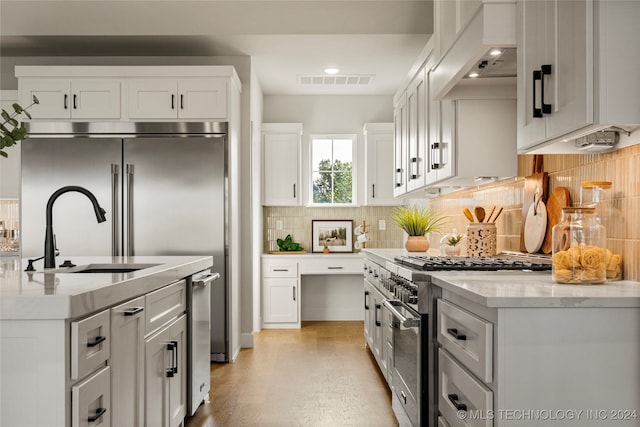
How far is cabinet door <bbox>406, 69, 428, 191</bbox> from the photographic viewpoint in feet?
12.3

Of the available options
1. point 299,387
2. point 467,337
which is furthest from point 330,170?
point 467,337

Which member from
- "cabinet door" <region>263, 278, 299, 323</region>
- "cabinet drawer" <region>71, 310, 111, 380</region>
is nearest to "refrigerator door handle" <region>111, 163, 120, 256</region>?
"cabinet door" <region>263, 278, 299, 323</region>

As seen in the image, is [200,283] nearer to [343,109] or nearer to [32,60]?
[32,60]

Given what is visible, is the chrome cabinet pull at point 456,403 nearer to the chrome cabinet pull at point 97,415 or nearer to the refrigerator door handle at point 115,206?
the chrome cabinet pull at point 97,415

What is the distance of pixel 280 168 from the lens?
630 centimetres

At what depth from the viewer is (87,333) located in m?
1.60

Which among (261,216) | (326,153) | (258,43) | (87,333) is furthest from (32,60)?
(87,333)

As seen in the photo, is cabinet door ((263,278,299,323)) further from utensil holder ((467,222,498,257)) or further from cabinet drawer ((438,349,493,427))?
cabinet drawer ((438,349,493,427))

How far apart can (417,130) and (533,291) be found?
8.07ft

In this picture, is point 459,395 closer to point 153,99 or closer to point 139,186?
point 139,186

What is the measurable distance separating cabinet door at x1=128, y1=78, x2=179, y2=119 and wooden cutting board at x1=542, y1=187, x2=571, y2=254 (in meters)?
3.11

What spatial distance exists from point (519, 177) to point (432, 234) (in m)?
2.06

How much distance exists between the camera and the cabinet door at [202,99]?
452cm

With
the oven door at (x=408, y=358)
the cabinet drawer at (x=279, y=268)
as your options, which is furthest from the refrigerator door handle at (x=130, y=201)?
the oven door at (x=408, y=358)
